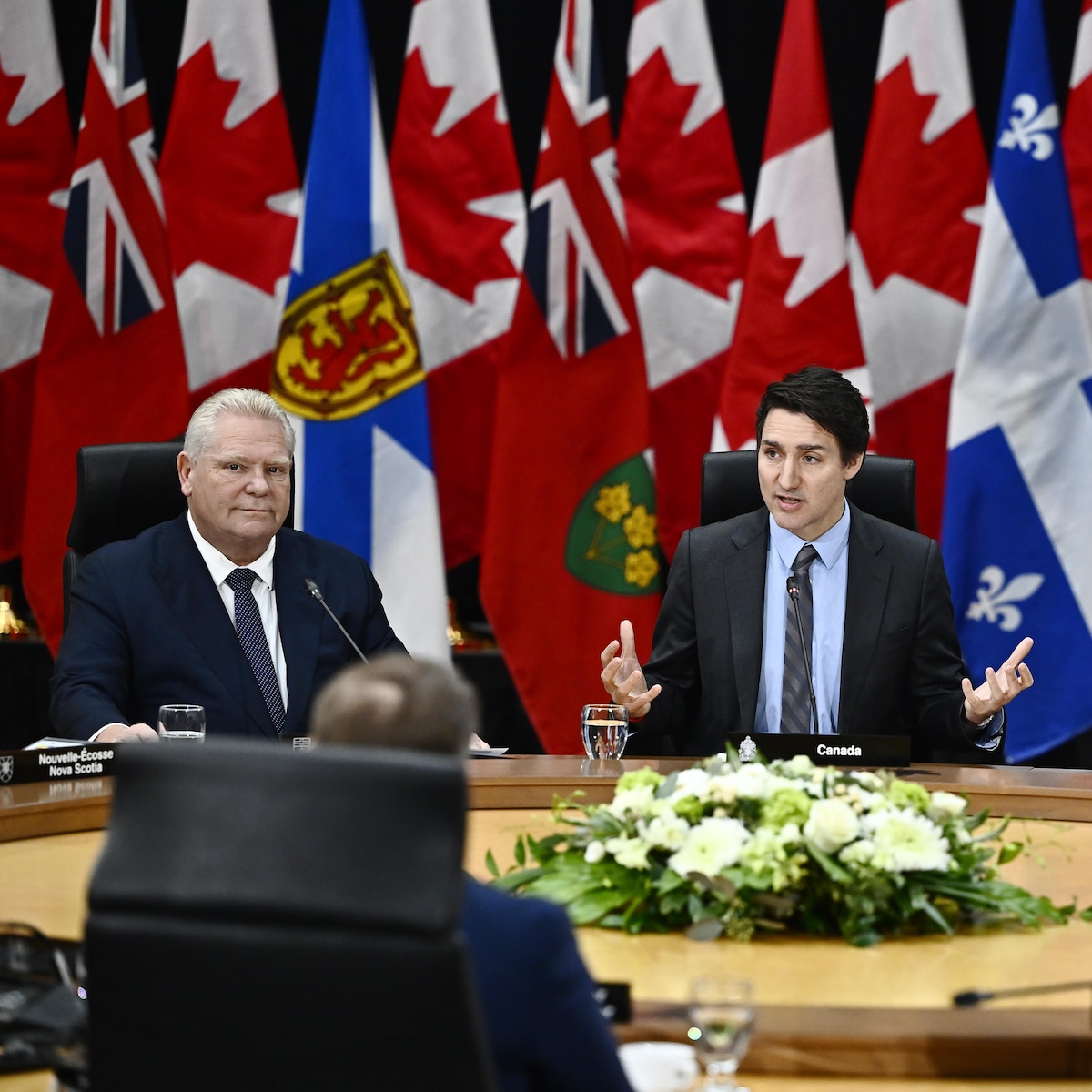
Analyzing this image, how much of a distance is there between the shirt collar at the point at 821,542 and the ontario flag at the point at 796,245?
1103mm

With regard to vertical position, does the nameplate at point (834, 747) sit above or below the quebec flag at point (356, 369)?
→ below

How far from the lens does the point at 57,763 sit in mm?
2609

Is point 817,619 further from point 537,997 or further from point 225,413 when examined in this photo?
point 537,997

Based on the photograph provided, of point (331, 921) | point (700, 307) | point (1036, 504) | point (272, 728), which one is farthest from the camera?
point (700, 307)

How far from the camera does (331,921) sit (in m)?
0.98

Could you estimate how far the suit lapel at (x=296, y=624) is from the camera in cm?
329

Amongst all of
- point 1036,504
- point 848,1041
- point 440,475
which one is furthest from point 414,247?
point 848,1041

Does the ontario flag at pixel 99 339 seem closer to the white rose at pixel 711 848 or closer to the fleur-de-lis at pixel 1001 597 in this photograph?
the fleur-de-lis at pixel 1001 597

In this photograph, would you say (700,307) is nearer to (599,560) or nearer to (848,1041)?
(599,560)

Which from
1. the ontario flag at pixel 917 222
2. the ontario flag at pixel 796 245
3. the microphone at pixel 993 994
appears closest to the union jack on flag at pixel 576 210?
the ontario flag at pixel 796 245

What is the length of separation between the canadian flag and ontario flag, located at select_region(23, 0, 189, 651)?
2.77 metres

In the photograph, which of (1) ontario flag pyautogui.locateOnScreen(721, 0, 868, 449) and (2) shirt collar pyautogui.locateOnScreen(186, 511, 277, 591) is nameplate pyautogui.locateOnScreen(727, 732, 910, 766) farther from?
(1) ontario flag pyautogui.locateOnScreen(721, 0, 868, 449)

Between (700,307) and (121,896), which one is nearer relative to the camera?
(121,896)

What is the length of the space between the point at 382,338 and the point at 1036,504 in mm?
2027
